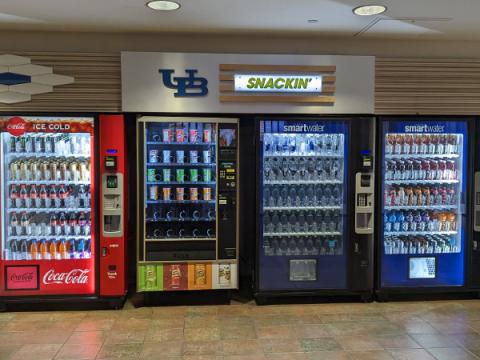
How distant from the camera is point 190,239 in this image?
15.8 ft

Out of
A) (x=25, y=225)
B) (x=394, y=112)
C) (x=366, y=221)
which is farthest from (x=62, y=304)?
(x=394, y=112)

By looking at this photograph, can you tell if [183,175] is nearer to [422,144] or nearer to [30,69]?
[30,69]

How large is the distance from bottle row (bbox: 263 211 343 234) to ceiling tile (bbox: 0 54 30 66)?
303 cm

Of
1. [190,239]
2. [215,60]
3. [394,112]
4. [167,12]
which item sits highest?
[167,12]

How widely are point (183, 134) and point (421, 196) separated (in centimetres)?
282

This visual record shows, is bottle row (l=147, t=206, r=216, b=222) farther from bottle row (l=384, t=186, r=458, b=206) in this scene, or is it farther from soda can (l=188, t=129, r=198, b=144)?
bottle row (l=384, t=186, r=458, b=206)

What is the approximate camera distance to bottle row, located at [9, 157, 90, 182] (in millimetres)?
4645

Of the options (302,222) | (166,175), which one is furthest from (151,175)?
(302,222)

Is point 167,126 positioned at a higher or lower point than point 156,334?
higher

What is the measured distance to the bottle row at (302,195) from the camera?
501cm

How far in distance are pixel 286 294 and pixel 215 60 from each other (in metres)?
2.68

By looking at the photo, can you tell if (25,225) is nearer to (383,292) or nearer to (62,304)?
(62,304)

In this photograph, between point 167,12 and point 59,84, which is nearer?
point 167,12

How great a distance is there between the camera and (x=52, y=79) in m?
4.61
